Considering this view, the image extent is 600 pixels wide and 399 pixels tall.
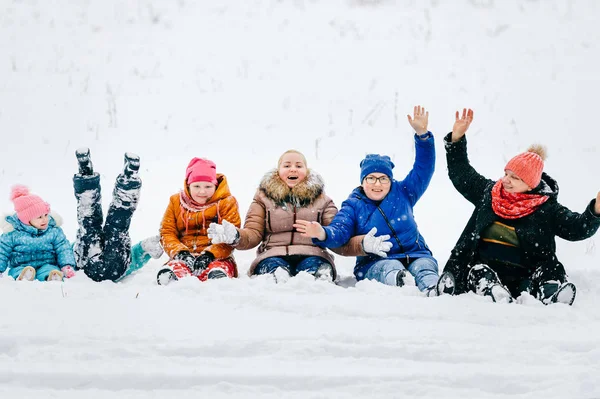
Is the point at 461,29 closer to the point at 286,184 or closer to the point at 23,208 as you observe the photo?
the point at 286,184

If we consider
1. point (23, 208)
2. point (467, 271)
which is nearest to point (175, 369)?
point (467, 271)

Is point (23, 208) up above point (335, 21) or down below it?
below

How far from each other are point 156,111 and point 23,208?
15.7ft

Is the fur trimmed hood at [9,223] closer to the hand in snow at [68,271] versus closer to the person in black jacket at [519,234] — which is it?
the hand in snow at [68,271]

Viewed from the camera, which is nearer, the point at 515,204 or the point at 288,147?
the point at 515,204

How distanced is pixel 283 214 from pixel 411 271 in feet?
3.90

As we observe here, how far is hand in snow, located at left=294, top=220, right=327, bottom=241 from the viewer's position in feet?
16.0

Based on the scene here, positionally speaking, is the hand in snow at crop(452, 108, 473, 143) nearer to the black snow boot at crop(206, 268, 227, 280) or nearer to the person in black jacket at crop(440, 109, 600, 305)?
the person in black jacket at crop(440, 109, 600, 305)

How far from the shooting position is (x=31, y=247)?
522cm

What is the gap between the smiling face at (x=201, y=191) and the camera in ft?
17.5

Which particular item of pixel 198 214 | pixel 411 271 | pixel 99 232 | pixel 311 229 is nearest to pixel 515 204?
pixel 411 271

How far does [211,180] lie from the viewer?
17.7 feet

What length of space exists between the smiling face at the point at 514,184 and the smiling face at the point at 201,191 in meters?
2.43

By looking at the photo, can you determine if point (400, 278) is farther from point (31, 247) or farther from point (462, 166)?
point (31, 247)
